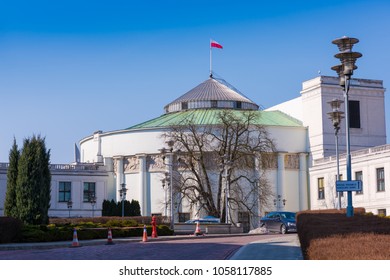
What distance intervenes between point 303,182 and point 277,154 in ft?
15.8

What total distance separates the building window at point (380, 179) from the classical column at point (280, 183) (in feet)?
61.4

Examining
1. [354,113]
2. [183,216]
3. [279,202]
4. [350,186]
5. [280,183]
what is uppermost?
[354,113]

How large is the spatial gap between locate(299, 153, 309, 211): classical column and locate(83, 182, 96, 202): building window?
2434 cm

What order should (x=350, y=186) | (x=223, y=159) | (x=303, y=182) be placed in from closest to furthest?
(x=350, y=186)
(x=223, y=159)
(x=303, y=182)

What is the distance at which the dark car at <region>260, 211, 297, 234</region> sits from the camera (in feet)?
147

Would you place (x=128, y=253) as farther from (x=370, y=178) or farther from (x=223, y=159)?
(x=370, y=178)

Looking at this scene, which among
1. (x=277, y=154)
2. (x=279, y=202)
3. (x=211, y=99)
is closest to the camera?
(x=279, y=202)

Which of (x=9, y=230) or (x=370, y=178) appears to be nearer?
(x=9, y=230)

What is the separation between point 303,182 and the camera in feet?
274

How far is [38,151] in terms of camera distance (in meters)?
38.7

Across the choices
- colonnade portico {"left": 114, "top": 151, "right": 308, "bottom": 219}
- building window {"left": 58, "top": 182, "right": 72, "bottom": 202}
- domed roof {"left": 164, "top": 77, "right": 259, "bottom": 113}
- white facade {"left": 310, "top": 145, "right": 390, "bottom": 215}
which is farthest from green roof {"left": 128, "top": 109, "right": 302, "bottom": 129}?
white facade {"left": 310, "top": 145, "right": 390, "bottom": 215}

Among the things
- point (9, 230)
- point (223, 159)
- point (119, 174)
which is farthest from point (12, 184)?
point (119, 174)
